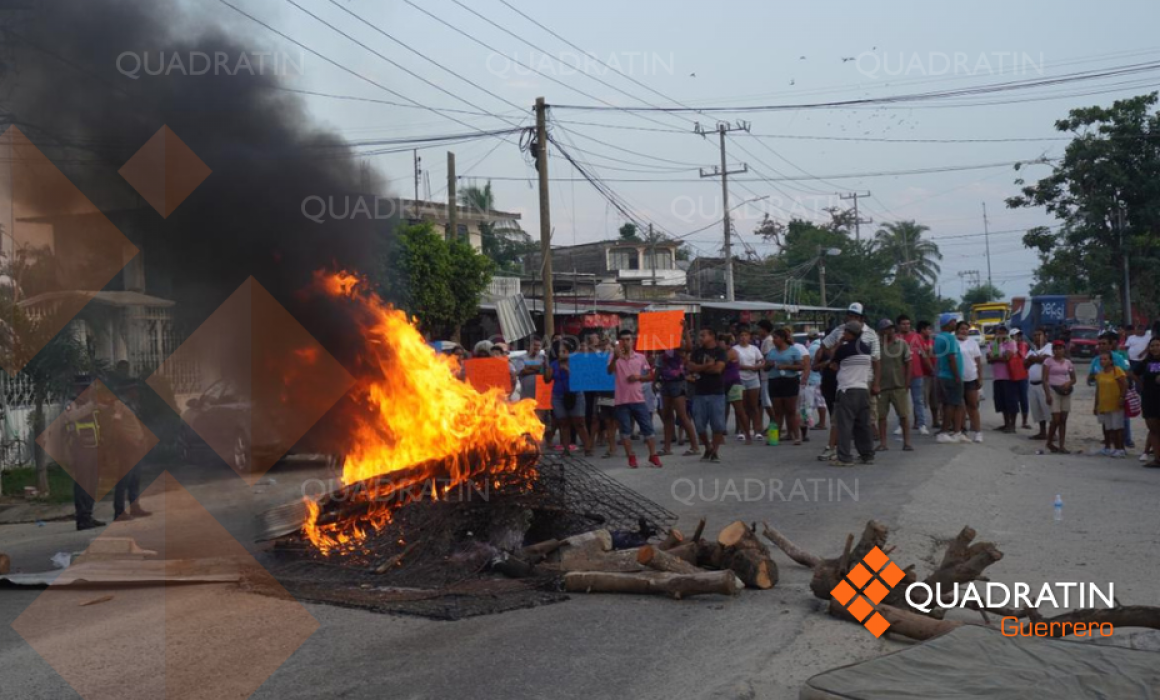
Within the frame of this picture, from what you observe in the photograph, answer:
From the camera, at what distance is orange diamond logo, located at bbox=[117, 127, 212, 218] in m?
10.0

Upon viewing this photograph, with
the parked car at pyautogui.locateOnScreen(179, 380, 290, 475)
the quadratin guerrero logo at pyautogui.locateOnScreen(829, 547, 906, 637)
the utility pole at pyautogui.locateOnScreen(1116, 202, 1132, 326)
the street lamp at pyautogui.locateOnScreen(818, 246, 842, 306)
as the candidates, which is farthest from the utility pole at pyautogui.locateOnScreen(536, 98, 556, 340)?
the street lamp at pyautogui.locateOnScreen(818, 246, 842, 306)

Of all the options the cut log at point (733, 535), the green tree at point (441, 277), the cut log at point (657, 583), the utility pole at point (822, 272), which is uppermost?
the utility pole at point (822, 272)

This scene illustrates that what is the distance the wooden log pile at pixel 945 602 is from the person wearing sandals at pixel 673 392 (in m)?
7.14

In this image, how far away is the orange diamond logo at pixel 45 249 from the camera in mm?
11023

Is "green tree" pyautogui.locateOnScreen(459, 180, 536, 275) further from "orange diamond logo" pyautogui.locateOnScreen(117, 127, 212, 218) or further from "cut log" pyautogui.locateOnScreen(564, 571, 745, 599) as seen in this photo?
"cut log" pyautogui.locateOnScreen(564, 571, 745, 599)

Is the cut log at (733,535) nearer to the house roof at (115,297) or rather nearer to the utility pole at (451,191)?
the house roof at (115,297)

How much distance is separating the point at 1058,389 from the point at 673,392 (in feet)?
16.9

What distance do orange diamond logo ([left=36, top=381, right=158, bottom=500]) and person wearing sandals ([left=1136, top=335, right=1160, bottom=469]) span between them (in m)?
11.6

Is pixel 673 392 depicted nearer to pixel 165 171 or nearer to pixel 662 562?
pixel 165 171

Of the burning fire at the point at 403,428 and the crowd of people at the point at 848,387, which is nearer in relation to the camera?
the burning fire at the point at 403,428

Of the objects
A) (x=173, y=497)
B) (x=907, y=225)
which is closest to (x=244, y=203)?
(x=173, y=497)

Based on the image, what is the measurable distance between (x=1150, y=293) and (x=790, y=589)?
109ft

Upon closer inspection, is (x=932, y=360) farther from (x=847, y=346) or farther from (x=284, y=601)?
(x=284, y=601)

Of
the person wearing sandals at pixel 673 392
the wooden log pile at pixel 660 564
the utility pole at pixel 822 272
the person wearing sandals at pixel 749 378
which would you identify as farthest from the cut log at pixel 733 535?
the utility pole at pixel 822 272
